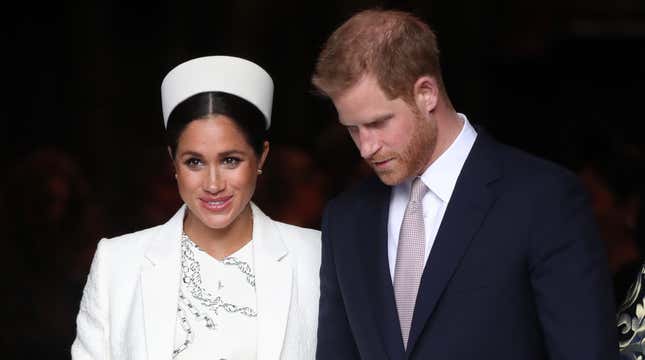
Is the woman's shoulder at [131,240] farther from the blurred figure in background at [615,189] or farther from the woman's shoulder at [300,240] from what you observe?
the blurred figure in background at [615,189]

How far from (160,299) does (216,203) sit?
28 centimetres

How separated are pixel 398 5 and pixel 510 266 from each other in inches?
162

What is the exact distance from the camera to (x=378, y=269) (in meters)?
2.92

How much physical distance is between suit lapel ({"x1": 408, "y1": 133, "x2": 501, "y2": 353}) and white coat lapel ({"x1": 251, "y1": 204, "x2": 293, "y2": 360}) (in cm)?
43

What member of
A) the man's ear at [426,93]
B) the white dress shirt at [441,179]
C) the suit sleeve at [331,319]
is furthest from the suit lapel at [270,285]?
the man's ear at [426,93]

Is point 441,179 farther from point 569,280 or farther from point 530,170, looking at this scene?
point 569,280

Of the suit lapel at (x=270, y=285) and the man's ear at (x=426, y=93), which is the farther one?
the suit lapel at (x=270, y=285)

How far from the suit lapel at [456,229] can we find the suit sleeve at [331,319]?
Answer: 0.26m

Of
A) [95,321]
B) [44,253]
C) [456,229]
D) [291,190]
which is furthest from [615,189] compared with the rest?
[95,321]

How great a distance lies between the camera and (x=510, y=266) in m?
2.72

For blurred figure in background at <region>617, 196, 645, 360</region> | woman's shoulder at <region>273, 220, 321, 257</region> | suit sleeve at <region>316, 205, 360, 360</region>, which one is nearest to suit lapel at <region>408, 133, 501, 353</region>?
suit sleeve at <region>316, 205, 360, 360</region>

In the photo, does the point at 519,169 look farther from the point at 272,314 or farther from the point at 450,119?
the point at 272,314

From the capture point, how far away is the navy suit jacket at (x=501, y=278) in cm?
266

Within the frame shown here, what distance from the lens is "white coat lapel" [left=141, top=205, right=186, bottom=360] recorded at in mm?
3068
